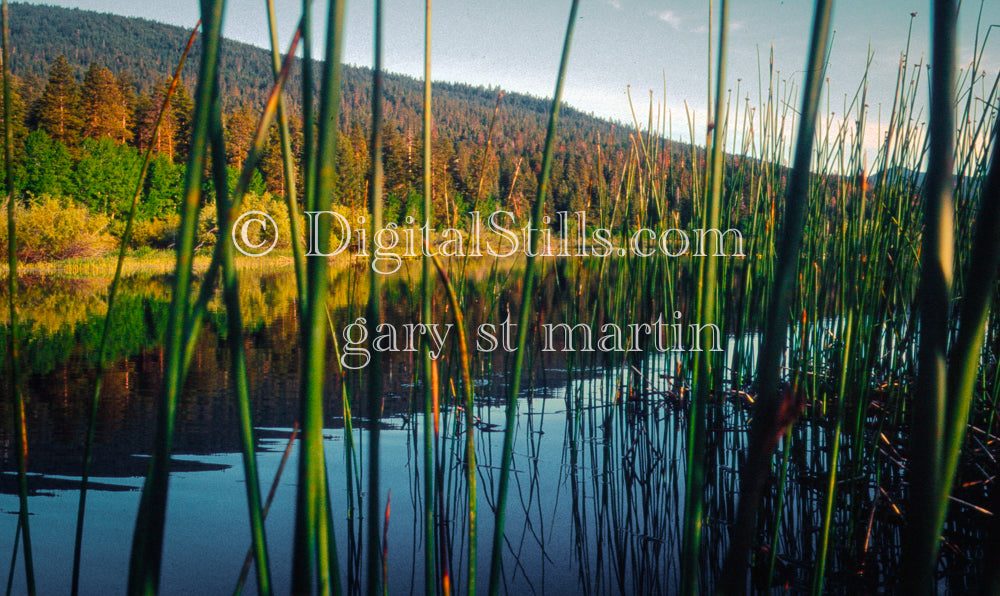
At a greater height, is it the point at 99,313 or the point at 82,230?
the point at 82,230

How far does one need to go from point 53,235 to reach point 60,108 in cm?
1246

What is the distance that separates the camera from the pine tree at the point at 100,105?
2181cm

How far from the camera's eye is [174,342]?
324 mm

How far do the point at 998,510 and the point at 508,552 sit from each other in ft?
4.81

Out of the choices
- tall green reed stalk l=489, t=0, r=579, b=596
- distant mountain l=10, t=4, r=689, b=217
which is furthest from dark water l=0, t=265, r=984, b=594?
distant mountain l=10, t=4, r=689, b=217

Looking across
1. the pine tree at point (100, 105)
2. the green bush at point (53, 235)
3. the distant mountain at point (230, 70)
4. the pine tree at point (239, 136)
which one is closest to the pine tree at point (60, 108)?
the pine tree at point (100, 105)

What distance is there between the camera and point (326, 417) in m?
2.86

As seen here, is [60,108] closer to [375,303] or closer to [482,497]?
[482,497]

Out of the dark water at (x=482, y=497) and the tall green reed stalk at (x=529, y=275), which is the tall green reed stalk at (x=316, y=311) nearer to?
the tall green reed stalk at (x=529, y=275)

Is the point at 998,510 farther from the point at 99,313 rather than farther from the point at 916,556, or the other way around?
the point at 99,313

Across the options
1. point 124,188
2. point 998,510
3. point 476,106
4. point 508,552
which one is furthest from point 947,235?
point 476,106

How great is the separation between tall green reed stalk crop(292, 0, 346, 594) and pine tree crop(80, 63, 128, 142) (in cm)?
2644

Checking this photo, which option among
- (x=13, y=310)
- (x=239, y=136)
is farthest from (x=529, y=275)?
(x=239, y=136)

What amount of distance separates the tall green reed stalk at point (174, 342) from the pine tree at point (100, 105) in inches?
1038
